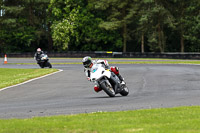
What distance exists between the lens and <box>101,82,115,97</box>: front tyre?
12.9m

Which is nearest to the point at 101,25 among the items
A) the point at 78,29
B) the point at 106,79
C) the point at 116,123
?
the point at 78,29

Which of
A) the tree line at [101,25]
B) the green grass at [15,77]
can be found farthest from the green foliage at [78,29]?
the green grass at [15,77]

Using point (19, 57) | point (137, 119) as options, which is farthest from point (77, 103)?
point (19, 57)

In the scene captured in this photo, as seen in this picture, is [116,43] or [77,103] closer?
[77,103]

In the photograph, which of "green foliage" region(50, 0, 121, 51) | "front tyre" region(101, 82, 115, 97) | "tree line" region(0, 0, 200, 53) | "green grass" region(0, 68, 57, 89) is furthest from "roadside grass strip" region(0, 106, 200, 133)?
"green foliage" region(50, 0, 121, 51)

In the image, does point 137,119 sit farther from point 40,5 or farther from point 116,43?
point 40,5

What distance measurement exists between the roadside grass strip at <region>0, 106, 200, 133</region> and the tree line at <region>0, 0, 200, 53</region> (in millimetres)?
43541

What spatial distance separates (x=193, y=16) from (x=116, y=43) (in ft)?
37.3

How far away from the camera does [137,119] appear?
26.4 ft

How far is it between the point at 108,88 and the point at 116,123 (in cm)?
541

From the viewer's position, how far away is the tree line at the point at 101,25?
5356 centimetres

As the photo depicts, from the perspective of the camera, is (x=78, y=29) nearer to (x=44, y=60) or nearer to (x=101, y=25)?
(x=101, y=25)

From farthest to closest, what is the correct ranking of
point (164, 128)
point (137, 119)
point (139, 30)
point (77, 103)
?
point (139, 30)
point (77, 103)
point (137, 119)
point (164, 128)

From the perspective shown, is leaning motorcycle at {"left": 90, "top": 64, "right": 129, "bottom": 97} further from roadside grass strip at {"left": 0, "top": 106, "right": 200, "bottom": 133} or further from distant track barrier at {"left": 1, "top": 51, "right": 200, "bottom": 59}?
distant track barrier at {"left": 1, "top": 51, "right": 200, "bottom": 59}
